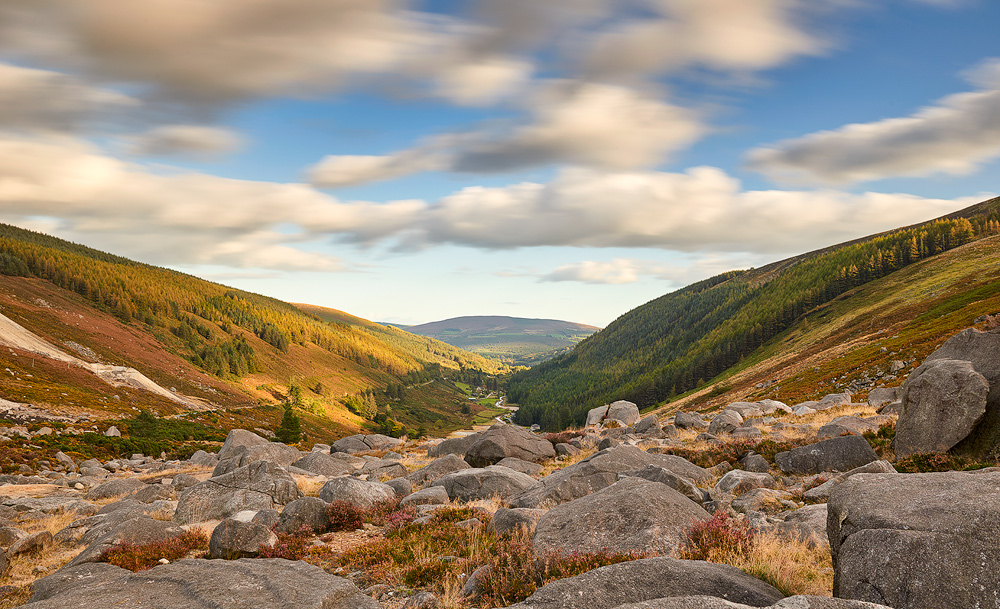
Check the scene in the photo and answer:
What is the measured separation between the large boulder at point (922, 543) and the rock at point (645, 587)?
1.35 metres

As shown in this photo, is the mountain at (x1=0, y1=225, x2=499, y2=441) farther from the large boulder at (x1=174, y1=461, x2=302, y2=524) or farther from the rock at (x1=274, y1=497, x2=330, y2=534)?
the rock at (x1=274, y1=497, x2=330, y2=534)

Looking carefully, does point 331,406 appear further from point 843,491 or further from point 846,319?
point 843,491

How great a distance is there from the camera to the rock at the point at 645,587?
6910mm

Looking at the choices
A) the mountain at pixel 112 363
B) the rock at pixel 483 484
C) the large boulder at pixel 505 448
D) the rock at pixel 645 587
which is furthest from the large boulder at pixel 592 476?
the mountain at pixel 112 363

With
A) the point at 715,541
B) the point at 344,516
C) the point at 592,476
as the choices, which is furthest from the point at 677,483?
the point at 344,516

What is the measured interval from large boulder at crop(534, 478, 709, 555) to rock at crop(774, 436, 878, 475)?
43.0 feet

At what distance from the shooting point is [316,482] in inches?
1124

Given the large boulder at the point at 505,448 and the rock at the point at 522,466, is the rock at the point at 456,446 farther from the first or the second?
the rock at the point at 522,466

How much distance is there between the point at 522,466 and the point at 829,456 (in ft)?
54.2

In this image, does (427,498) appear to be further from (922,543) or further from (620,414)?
(620,414)

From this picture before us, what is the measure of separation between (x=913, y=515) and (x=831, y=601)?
9.83 feet

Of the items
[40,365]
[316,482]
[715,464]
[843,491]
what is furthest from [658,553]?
[40,365]

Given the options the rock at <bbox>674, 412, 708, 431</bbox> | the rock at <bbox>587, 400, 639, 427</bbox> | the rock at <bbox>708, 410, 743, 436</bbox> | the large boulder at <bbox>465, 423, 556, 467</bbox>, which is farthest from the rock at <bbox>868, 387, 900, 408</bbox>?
the large boulder at <bbox>465, 423, 556, 467</bbox>

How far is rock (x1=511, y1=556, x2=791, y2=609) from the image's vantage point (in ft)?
22.7
